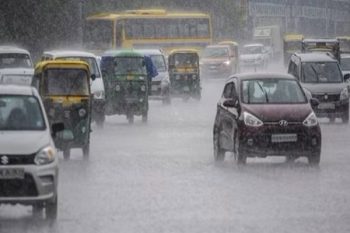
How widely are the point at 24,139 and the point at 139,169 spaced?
272 inches

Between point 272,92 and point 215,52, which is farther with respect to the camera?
point 215,52

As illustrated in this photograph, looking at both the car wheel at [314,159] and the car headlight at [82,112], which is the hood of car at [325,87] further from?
the car wheel at [314,159]

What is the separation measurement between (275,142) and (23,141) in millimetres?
7701

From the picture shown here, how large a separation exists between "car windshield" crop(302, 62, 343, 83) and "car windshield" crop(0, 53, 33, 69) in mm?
8542

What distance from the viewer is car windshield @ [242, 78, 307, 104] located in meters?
22.0

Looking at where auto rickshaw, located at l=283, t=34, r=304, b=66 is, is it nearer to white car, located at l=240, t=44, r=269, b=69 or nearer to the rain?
white car, located at l=240, t=44, r=269, b=69

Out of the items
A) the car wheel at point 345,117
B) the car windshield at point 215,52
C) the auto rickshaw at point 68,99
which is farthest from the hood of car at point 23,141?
the car windshield at point 215,52

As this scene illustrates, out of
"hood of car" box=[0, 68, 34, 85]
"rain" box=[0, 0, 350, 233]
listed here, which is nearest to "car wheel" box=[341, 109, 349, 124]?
"rain" box=[0, 0, 350, 233]

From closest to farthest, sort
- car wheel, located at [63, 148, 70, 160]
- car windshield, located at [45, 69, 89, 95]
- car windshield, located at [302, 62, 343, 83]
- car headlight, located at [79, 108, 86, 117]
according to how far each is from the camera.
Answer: car wheel, located at [63, 148, 70, 160] → car headlight, located at [79, 108, 86, 117] → car windshield, located at [45, 69, 89, 95] → car windshield, located at [302, 62, 343, 83]

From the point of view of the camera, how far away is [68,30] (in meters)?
76.1

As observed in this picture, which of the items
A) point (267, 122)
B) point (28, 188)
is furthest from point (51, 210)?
point (267, 122)

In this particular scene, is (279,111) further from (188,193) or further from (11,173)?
(11,173)

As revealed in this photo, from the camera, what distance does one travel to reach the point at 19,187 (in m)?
13.6

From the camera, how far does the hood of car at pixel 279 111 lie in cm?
2108
